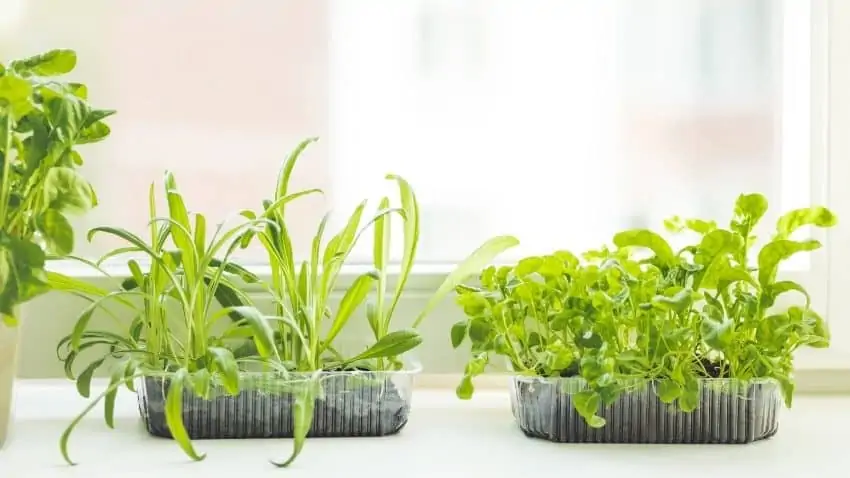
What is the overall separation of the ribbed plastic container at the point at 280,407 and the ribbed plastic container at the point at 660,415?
123 mm

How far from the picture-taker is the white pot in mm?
708

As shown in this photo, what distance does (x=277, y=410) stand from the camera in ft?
2.51

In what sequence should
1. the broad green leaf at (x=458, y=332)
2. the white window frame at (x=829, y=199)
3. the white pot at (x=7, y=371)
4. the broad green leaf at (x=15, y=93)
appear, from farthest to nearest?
the white window frame at (x=829, y=199)
the broad green leaf at (x=458, y=332)
the white pot at (x=7, y=371)
the broad green leaf at (x=15, y=93)

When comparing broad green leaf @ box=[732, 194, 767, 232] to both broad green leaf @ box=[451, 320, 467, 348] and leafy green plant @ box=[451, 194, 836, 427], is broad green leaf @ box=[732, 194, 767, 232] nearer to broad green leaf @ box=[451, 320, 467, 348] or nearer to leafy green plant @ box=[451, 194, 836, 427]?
leafy green plant @ box=[451, 194, 836, 427]

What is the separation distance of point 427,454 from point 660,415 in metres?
0.19

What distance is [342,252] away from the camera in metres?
0.84

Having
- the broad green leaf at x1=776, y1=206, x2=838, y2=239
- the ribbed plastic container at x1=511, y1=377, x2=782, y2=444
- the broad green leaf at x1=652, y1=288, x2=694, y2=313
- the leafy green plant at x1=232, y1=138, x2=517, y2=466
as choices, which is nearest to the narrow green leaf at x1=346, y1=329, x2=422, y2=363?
the leafy green plant at x1=232, y1=138, x2=517, y2=466

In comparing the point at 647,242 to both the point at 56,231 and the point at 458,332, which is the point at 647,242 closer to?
the point at 458,332

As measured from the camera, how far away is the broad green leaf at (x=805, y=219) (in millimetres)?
757

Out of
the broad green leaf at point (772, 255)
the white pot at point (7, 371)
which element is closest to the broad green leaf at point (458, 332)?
the broad green leaf at point (772, 255)

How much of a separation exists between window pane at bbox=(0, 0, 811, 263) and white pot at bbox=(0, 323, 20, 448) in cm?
40

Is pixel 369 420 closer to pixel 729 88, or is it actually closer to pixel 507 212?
pixel 507 212

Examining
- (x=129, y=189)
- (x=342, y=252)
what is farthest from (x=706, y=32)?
(x=129, y=189)

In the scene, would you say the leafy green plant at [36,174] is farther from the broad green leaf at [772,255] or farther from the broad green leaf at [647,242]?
the broad green leaf at [772,255]
